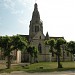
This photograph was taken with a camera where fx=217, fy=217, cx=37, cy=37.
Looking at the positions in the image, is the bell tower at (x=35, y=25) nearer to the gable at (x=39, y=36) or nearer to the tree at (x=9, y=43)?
the gable at (x=39, y=36)

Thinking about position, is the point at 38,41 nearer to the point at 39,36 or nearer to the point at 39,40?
the point at 39,40

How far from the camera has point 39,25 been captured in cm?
9925

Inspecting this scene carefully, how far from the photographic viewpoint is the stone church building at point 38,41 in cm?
9338

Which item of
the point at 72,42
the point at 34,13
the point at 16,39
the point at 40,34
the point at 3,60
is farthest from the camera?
the point at 34,13

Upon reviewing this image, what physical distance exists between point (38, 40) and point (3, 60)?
76.9 feet

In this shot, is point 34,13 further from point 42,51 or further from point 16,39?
point 16,39

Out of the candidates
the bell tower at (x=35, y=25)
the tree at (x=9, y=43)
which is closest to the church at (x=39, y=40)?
the bell tower at (x=35, y=25)

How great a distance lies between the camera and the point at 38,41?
3701 inches

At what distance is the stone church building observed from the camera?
306ft

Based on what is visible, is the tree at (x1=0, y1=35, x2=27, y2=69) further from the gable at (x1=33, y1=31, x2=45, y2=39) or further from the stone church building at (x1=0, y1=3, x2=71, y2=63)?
the gable at (x1=33, y1=31, x2=45, y2=39)

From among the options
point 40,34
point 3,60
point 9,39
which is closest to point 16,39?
point 9,39

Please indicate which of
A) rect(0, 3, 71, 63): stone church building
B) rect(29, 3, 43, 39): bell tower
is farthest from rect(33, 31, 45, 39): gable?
rect(29, 3, 43, 39): bell tower

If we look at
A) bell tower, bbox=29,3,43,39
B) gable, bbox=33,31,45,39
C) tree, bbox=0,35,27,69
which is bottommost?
tree, bbox=0,35,27,69

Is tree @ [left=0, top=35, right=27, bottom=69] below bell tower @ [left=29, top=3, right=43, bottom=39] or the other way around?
below
